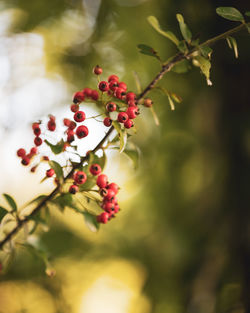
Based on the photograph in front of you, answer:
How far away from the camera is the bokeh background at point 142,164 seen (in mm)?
2775

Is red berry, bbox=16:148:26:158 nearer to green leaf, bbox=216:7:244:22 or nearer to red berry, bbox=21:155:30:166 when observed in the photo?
red berry, bbox=21:155:30:166

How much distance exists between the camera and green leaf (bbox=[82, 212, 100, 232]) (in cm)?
110

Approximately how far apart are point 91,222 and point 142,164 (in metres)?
2.06

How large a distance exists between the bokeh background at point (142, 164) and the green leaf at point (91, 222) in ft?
5.73

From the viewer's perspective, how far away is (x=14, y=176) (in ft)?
12.5

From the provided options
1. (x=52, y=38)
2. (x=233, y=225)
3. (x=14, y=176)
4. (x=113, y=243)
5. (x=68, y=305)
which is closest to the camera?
(x=233, y=225)

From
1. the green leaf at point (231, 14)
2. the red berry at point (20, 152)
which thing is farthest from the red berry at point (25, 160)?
the green leaf at point (231, 14)

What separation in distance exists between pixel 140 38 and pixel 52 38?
116 centimetres

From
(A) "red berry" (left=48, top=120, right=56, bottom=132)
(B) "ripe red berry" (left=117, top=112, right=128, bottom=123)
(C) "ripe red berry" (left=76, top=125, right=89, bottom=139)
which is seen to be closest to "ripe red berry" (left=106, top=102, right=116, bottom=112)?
(B) "ripe red berry" (left=117, top=112, right=128, bottom=123)

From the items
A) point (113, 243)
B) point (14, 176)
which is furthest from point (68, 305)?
point (14, 176)

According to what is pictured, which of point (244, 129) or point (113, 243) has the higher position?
point (244, 129)

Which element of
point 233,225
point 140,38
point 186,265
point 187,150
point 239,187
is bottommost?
point 186,265

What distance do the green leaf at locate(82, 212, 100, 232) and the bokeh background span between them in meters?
1.75

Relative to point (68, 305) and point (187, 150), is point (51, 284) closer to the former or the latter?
point (68, 305)
